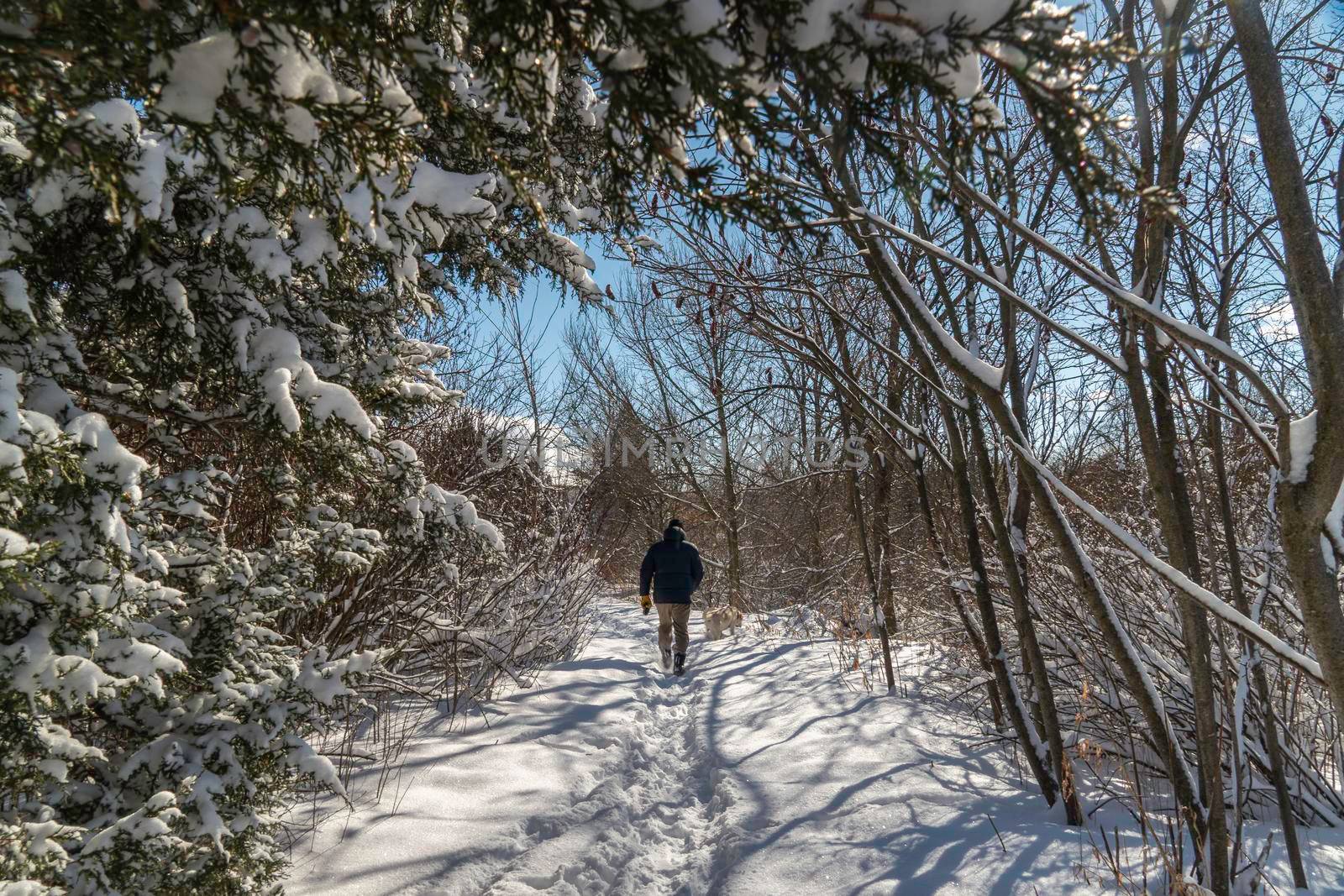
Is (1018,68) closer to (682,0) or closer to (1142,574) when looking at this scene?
(682,0)

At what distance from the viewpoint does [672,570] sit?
7766mm

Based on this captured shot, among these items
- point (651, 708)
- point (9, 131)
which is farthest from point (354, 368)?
point (651, 708)

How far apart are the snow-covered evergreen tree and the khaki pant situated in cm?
464

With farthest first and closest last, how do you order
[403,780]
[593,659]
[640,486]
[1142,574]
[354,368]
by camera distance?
[640,486] < [593,659] < [1142,574] < [403,780] < [354,368]

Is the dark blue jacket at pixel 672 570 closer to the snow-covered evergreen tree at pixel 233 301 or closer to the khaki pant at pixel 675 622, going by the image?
the khaki pant at pixel 675 622

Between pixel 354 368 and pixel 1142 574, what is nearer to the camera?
pixel 354 368

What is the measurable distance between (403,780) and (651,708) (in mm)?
2550

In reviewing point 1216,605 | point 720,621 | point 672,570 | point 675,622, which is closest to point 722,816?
point 1216,605

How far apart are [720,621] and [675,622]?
234cm

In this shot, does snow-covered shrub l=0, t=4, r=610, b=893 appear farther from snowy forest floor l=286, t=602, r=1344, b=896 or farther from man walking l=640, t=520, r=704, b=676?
man walking l=640, t=520, r=704, b=676

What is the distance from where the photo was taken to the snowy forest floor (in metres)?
2.55

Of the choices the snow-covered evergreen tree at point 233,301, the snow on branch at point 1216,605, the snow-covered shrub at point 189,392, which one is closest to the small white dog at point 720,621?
the snow-covered evergreen tree at point 233,301

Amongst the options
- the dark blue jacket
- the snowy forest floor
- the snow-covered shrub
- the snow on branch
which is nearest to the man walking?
the dark blue jacket

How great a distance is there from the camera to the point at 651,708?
223 inches
